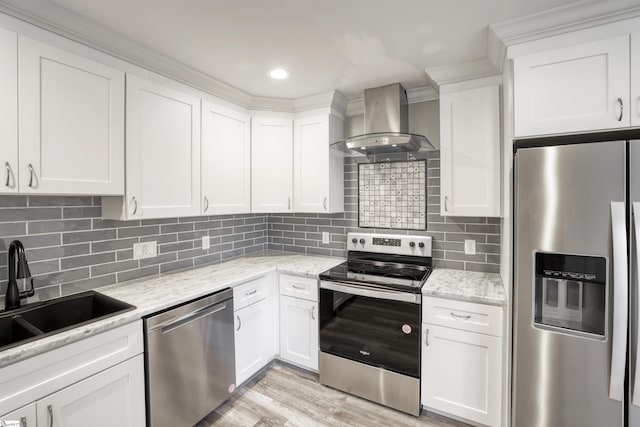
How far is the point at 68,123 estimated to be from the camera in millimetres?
1518

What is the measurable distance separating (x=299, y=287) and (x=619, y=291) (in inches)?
75.6

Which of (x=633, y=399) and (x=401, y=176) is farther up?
(x=401, y=176)

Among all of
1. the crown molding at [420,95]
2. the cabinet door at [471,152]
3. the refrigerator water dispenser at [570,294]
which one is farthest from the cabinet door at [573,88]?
the crown molding at [420,95]

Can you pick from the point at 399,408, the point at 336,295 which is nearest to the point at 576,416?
the point at 399,408

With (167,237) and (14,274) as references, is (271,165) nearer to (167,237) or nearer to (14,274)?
(167,237)

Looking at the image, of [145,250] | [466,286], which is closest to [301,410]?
[466,286]

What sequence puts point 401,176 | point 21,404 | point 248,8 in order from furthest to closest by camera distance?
point 401,176
point 248,8
point 21,404

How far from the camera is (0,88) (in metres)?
1.29

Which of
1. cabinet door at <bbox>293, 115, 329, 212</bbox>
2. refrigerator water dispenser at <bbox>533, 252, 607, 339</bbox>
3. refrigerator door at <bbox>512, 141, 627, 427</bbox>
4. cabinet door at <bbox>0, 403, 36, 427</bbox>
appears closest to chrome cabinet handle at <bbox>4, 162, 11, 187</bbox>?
cabinet door at <bbox>0, 403, 36, 427</bbox>

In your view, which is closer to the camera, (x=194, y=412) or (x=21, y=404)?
(x=21, y=404)

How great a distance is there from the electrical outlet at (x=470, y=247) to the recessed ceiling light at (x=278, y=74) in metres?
1.97

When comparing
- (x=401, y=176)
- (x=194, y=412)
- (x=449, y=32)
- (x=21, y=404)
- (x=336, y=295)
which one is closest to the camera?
(x=21, y=404)

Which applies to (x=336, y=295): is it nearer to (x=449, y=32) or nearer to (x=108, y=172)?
(x=108, y=172)

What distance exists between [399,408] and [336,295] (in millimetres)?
879
